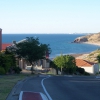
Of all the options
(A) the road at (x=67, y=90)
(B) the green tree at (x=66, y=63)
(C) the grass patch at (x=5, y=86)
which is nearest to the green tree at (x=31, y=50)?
(B) the green tree at (x=66, y=63)

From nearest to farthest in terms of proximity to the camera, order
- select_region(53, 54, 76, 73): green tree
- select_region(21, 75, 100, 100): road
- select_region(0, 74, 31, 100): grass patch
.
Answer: select_region(21, 75, 100, 100): road → select_region(0, 74, 31, 100): grass patch → select_region(53, 54, 76, 73): green tree

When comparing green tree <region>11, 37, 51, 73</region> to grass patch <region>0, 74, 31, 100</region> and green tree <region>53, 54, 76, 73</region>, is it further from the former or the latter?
grass patch <region>0, 74, 31, 100</region>

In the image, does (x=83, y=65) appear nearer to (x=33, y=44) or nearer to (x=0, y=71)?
(x=33, y=44)

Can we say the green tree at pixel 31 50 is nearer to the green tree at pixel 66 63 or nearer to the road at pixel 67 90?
the green tree at pixel 66 63

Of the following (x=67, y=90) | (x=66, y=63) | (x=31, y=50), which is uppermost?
(x=31, y=50)

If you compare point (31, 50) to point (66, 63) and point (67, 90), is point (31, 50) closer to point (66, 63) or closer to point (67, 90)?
point (66, 63)

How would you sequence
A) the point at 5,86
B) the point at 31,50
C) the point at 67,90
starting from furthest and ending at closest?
the point at 31,50
the point at 5,86
the point at 67,90

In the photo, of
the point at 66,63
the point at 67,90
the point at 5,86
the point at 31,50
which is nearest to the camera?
the point at 67,90

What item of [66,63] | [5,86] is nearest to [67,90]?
[5,86]

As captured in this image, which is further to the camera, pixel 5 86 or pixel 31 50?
pixel 31 50

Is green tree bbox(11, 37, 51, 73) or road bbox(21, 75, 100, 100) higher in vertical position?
green tree bbox(11, 37, 51, 73)

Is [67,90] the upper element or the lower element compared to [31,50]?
lower

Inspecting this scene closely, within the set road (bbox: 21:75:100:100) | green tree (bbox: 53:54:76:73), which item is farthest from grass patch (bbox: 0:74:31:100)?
green tree (bbox: 53:54:76:73)

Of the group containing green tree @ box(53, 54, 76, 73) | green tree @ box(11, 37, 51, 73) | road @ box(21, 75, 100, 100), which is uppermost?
green tree @ box(11, 37, 51, 73)
